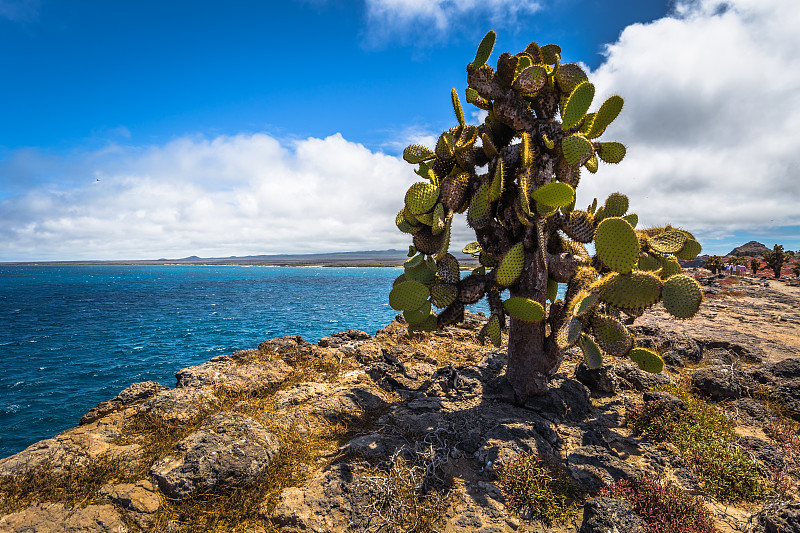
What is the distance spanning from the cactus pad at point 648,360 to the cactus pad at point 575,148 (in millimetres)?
3555

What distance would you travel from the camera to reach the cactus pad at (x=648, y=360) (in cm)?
605

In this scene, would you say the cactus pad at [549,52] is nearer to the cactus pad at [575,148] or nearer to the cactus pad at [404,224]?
the cactus pad at [575,148]

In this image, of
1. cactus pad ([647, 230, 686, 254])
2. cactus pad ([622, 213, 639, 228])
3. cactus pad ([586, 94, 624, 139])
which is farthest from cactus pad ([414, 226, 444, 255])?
cactus pad ([622, 213, 639, 228])

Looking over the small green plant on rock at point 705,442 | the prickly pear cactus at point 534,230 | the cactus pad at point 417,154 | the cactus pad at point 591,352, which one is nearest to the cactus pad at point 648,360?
the prickly pear cactus at point 534,230

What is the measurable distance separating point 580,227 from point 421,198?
305 centimetres

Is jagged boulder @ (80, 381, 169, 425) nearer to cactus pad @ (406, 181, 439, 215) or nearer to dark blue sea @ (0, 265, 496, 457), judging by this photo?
dark blue sea @ (0, 265, 496, 457)

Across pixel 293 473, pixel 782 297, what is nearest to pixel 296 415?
pixel 293 473

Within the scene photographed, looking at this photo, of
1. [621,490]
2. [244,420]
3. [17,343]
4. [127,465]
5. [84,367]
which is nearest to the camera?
[621,490]

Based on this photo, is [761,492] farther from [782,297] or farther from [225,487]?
[782,297]

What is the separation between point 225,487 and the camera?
15.0 ft

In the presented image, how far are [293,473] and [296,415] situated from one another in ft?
4.89

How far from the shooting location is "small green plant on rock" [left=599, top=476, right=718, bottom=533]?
3.86 m

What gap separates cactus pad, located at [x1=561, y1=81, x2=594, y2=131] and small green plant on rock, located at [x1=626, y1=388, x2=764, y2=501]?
5.52m

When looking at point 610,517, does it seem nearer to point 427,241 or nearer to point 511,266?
point 511,266
